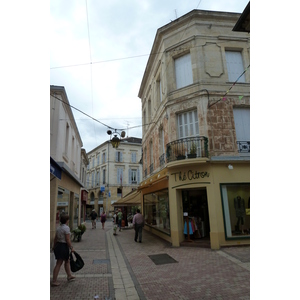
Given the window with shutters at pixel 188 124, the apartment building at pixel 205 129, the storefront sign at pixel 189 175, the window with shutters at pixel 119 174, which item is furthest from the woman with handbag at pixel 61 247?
the window with shutters at pixel 119 174

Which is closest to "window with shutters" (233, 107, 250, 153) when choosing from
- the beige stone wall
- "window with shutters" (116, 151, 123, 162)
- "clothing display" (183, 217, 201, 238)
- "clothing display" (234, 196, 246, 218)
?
the beige stone wall

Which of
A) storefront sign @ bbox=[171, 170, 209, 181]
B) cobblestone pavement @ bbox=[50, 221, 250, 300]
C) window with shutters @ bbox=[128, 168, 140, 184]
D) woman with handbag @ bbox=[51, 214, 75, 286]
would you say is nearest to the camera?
cobblestone pavement @ bbox=[50, 221, 250, 300]

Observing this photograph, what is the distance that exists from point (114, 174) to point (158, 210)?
87.6 ft

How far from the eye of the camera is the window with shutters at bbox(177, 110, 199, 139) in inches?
405

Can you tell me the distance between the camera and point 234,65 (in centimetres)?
1082

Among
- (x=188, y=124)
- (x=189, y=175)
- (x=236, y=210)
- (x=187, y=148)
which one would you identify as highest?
(x=188, y=124)

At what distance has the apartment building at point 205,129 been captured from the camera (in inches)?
369

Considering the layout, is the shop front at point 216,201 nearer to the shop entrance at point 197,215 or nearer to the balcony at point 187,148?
the shop entrance at point 197,215

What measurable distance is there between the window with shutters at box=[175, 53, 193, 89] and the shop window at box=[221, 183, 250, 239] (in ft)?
16.9

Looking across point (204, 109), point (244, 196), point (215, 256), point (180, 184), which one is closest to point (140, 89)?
point (204, 109)

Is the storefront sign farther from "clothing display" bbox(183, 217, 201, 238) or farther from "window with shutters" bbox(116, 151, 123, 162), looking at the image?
"window with shutters" bbox(116, 151, 123, 162)

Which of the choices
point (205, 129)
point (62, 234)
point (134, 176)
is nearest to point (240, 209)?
point (205, 129)

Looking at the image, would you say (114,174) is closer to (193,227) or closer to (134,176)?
(134,176)

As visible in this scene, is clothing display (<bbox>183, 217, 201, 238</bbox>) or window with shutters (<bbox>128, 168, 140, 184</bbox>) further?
window with shutters (<bbox>128, 168, 140, 184</bbox>)
